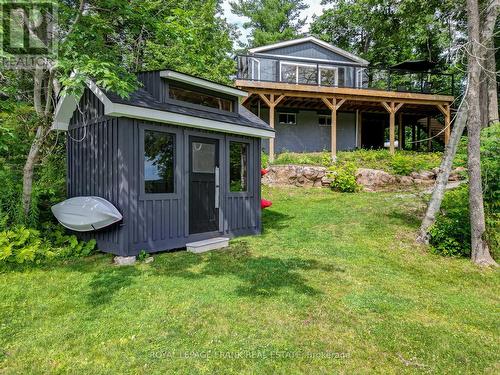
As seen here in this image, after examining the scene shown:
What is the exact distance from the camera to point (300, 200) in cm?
1091

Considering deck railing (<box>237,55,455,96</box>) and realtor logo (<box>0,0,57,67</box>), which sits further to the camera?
deck railing (<box>237,55,455,96</box>)

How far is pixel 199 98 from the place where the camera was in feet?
21.6

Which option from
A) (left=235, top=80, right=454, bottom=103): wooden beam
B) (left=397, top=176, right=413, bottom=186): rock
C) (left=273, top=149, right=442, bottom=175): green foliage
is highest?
(left=235, top=80, right=454, bottom=103): wooden beam

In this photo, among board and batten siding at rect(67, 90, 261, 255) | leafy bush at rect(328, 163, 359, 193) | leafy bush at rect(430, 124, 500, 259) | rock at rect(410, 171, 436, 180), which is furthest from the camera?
rock at rect(410, 171, 436, 180)

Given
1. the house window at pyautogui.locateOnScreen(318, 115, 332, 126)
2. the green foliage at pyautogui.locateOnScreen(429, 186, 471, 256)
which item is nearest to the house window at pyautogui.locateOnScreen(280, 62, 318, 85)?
the house window at pyautogui.locateOnScreen(318, 115, 332, 126)

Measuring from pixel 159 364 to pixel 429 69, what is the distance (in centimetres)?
2102

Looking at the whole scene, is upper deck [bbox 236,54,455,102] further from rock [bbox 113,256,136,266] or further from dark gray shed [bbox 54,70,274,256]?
rock [bbox 113,256,136,266]

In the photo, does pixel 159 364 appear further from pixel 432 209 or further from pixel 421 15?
pixel 421 15

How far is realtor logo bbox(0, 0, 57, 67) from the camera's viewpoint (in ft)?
15.9

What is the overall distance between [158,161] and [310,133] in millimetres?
13036

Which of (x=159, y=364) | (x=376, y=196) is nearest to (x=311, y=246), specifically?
(x=159, y=364)

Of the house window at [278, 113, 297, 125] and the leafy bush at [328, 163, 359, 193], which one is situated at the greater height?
the house window at [278, 113, 297, 125]

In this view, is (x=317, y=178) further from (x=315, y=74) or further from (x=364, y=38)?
(x=364, y=38)

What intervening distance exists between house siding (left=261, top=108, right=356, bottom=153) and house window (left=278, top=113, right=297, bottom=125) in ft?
0.54
